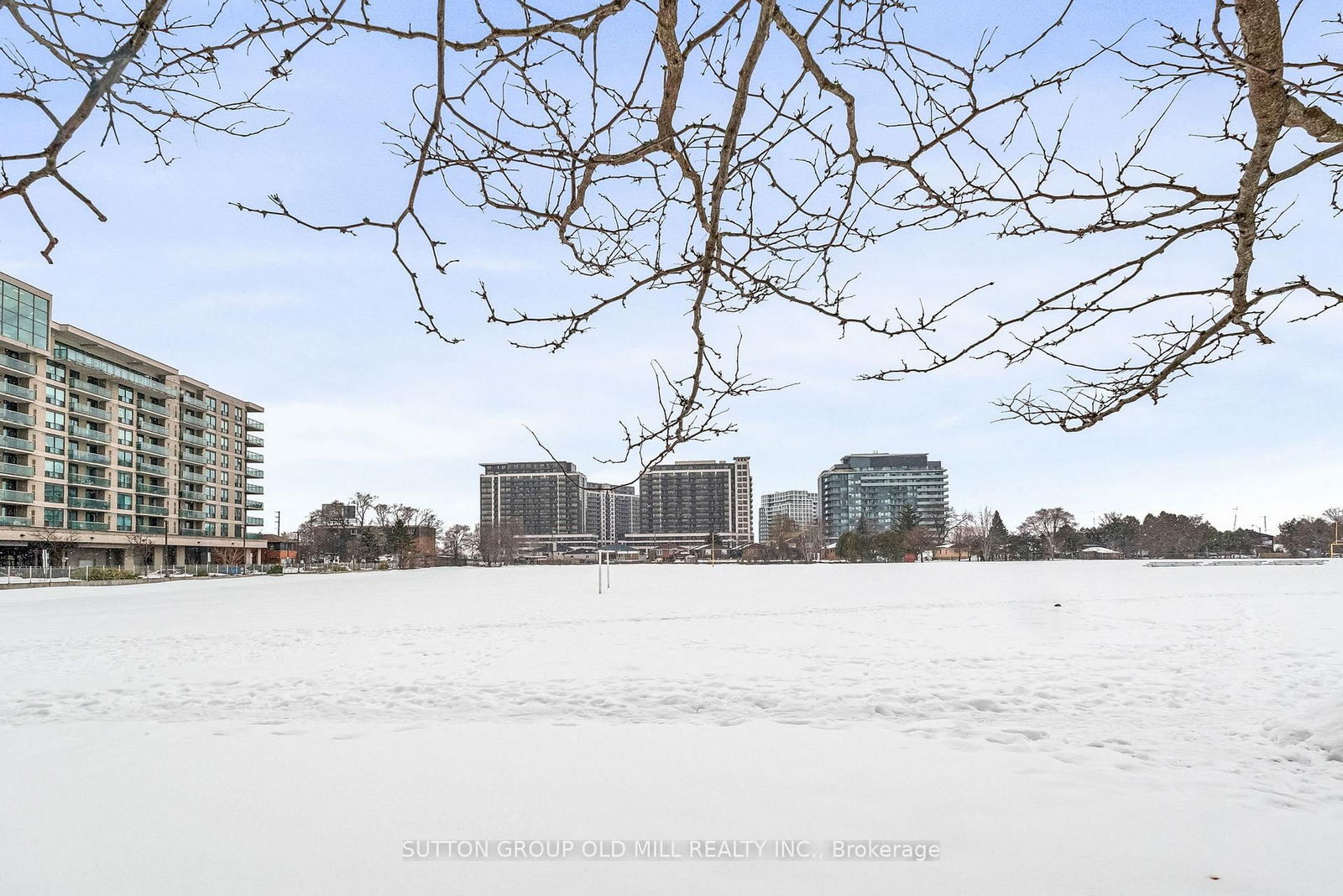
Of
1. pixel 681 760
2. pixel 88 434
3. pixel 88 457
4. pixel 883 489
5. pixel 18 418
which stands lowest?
pixel 681 760

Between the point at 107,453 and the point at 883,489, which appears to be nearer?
the point at 107,453

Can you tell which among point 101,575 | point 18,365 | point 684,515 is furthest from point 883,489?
point 18,365

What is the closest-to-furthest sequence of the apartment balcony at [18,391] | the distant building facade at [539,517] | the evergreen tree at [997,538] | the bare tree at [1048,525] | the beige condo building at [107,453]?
the apartment balcony at [18,391] < the beige condo building at [107,453] < the bare tree at [1048,525] < the evergreen tree at [997,538] < the distant building facade at [539,517]

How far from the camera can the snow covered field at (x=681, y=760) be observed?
359cm

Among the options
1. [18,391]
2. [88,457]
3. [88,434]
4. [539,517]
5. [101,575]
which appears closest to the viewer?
[101,575]

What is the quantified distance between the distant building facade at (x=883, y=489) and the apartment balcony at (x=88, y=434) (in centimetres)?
9866

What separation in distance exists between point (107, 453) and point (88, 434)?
7.76 feet

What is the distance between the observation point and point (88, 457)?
55125 millimetres

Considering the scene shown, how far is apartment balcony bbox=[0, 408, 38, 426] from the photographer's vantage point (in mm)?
47375

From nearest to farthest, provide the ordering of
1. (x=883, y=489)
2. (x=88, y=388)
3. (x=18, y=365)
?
(x=18, y=365) < (x=88, y=388) < (x=883, y=489)

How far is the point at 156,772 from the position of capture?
206 inches

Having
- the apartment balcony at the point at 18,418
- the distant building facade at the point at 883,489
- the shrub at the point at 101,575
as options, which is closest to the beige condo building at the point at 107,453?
the apartment balcony at the point at 18,418

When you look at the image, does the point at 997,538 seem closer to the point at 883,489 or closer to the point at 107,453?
the point at 883,489

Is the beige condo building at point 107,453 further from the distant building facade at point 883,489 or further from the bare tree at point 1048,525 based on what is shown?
the distant building facade at point 883,489
